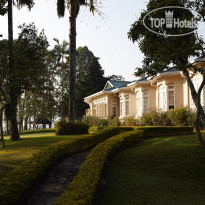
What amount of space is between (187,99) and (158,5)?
36.4 feet

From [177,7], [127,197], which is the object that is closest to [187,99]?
[177,7]

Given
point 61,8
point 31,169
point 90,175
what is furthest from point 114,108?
point 90,175

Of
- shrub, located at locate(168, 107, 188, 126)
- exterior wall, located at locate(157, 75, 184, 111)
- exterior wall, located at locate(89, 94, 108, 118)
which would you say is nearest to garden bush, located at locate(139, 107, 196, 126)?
shrub, located at locate(168, 107, 188, 126)

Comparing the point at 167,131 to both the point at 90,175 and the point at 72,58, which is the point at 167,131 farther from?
the point at 90,175

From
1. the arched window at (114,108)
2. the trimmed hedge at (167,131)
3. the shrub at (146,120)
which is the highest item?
the arched window at (114,108)

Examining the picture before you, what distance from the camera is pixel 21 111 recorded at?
45906 millimetres

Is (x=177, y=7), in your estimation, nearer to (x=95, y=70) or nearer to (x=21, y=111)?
(x=95, y=70)

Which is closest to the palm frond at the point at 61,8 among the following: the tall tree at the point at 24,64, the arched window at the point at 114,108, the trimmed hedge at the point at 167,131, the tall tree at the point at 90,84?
the tall tree at the point at 24,64

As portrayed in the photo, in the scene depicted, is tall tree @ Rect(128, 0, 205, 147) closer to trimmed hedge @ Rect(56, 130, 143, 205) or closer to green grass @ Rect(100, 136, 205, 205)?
green grass @ Rect(100, 136, 205, 205)

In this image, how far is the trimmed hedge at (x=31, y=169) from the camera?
16.5ft

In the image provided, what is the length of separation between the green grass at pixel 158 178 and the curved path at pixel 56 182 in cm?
121

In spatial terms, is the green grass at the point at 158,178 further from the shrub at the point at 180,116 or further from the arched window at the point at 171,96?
the arched window at the point at 171,96

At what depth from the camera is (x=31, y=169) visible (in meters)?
6.51

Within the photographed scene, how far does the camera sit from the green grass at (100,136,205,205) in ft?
18.4
